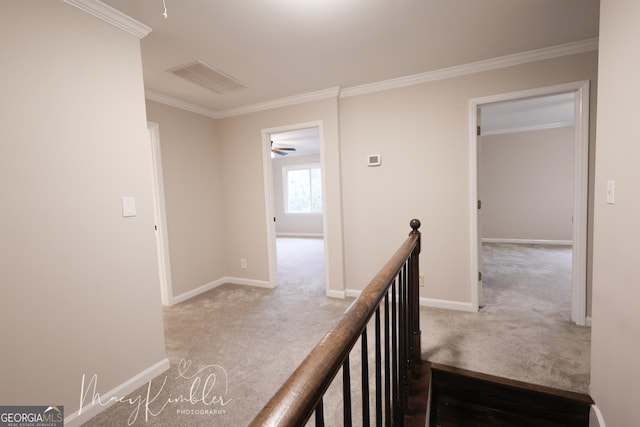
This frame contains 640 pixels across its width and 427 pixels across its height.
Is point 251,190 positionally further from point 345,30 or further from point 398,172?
point 345,30

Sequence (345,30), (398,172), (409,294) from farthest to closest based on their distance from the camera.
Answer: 1. (398,172)
2. (345,30)
3. (409,294)

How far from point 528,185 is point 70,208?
7.13 m

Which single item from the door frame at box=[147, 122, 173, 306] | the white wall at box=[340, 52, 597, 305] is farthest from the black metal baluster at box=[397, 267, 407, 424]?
the door frame at box=[147, 122, 173, 306]

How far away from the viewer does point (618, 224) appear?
1271 mm

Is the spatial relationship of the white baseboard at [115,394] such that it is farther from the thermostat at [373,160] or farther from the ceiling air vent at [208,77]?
the thermostat at [373,160]

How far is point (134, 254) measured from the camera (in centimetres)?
189

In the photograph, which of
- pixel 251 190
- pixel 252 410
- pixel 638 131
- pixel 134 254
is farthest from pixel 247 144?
pixel 638 131

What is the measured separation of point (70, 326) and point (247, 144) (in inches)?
106

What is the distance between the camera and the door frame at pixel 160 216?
3.17 metres

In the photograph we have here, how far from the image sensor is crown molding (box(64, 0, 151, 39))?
1.62 m

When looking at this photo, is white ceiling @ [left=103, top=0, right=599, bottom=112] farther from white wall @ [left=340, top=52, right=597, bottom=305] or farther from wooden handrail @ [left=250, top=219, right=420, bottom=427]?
wooden handrail @ [left=250, top=219, right=420, bottom=427]

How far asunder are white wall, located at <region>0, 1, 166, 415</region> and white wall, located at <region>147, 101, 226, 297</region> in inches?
57.9

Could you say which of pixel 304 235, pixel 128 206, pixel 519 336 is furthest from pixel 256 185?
pixel 304 235

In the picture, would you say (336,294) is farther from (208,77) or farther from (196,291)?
(208,77)
